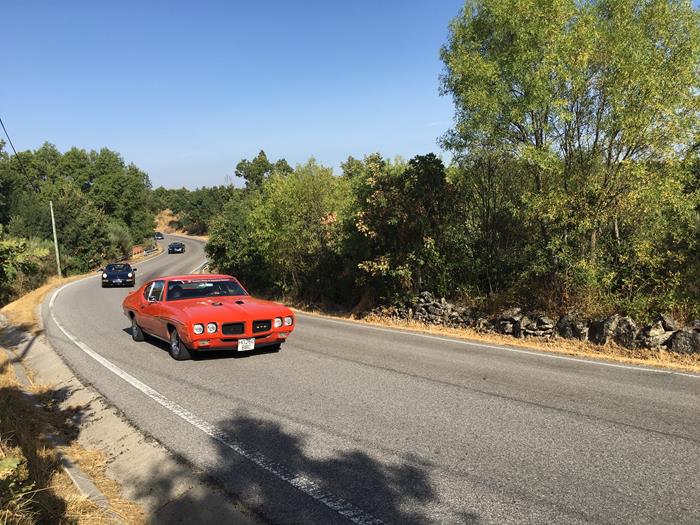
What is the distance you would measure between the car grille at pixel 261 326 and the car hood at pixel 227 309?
86mm

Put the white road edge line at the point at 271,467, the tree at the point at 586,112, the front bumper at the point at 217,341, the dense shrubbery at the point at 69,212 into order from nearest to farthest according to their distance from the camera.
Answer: the white road edge line at the point at 271,467
the front bumper at the point at 217,341
the tree at the point at 586,112
the dense shrubbery at the point at 69,212

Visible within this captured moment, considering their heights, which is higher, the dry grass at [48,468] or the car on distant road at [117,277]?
the dry grass at [48,468]

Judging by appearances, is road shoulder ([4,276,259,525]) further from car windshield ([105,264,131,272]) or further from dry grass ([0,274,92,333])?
car windshield ([105,264,131,272])

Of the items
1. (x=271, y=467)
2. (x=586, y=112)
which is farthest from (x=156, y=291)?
(x=586, y=112)

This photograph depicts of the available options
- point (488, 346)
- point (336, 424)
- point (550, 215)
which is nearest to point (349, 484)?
point (336, 424)

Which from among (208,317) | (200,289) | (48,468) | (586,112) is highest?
(586,112)

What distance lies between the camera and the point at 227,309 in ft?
28.6

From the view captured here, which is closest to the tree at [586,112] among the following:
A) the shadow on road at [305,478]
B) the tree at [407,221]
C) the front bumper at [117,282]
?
the tree at [407,221]

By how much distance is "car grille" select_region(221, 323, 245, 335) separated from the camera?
837cm

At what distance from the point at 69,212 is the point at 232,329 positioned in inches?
2158

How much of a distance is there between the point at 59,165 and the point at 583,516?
105m

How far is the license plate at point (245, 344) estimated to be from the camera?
849cm

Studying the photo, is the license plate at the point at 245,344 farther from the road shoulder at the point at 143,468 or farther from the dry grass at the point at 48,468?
the dry grass at the point at 48,468

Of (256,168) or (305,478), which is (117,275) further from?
(256,168)
